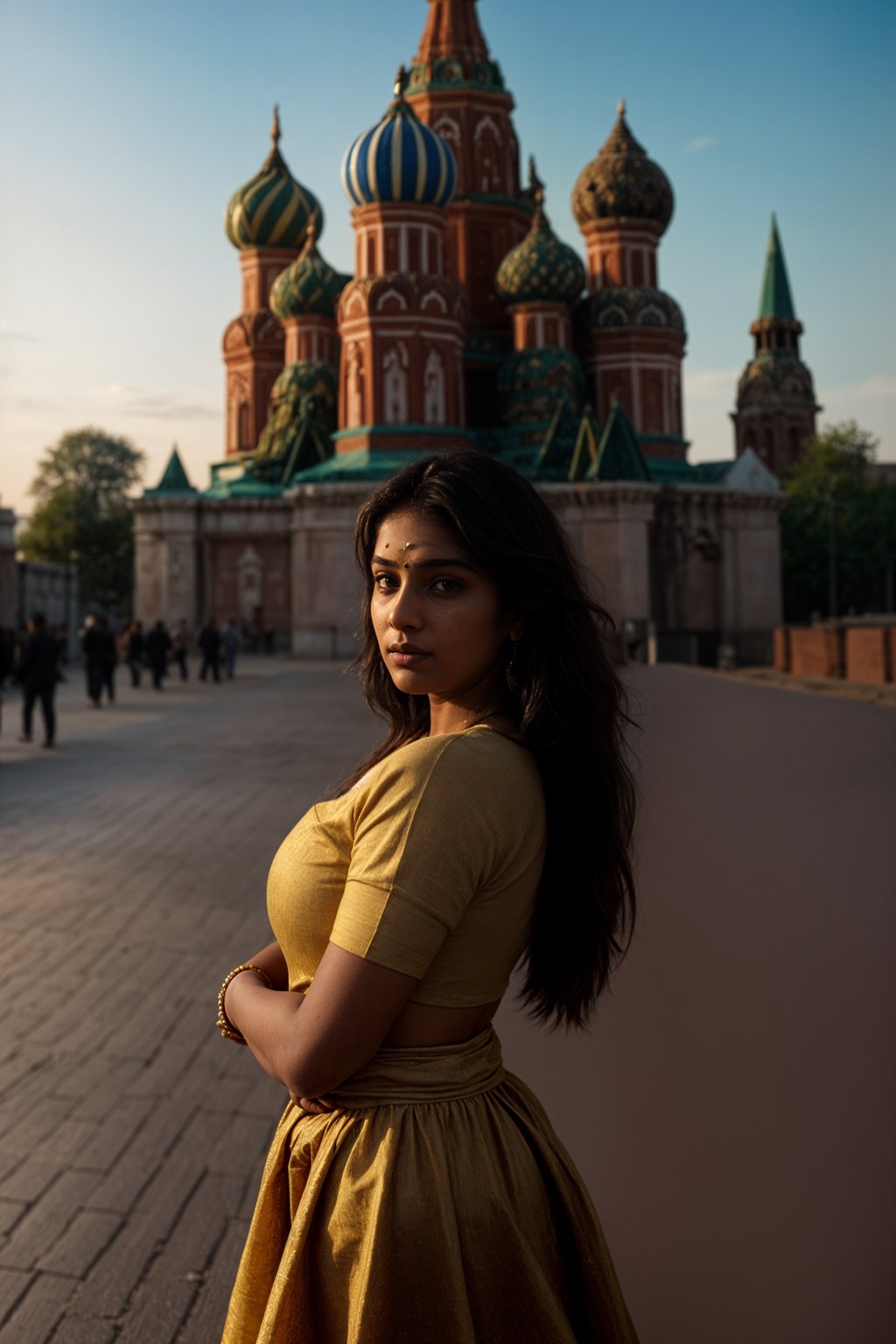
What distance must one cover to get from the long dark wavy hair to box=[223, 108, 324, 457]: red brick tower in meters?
42.7

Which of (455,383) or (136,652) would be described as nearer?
(136,652)

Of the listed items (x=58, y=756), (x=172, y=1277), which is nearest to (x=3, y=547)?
(x=58, y=756)

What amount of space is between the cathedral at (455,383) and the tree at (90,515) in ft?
61.3

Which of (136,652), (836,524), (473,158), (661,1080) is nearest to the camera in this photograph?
(661,1080)

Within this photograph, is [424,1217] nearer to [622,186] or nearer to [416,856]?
[416,856]

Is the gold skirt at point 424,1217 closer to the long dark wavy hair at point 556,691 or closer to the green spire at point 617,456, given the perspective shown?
the long dark wavy hair at point 556,691

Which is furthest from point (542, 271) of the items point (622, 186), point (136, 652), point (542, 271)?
point (136, 652)

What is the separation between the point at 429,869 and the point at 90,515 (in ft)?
212

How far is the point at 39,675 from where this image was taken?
1313 cm

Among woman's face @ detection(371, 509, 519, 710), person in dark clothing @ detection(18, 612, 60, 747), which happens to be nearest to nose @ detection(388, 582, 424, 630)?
woman's face @ detection(371, 509, 519, 710)

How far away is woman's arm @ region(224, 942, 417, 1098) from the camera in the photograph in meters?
1.44

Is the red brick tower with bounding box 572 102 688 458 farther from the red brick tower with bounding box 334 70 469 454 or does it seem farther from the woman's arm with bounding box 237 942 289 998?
the woman's arm with bounding box 237 942 289 998

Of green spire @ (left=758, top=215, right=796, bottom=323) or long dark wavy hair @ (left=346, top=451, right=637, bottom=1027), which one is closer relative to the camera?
long dark wavy hair @ (left=346, top=451, right=637, bottom=1027)

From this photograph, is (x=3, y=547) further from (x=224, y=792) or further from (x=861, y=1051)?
(x=861, y=1051)
